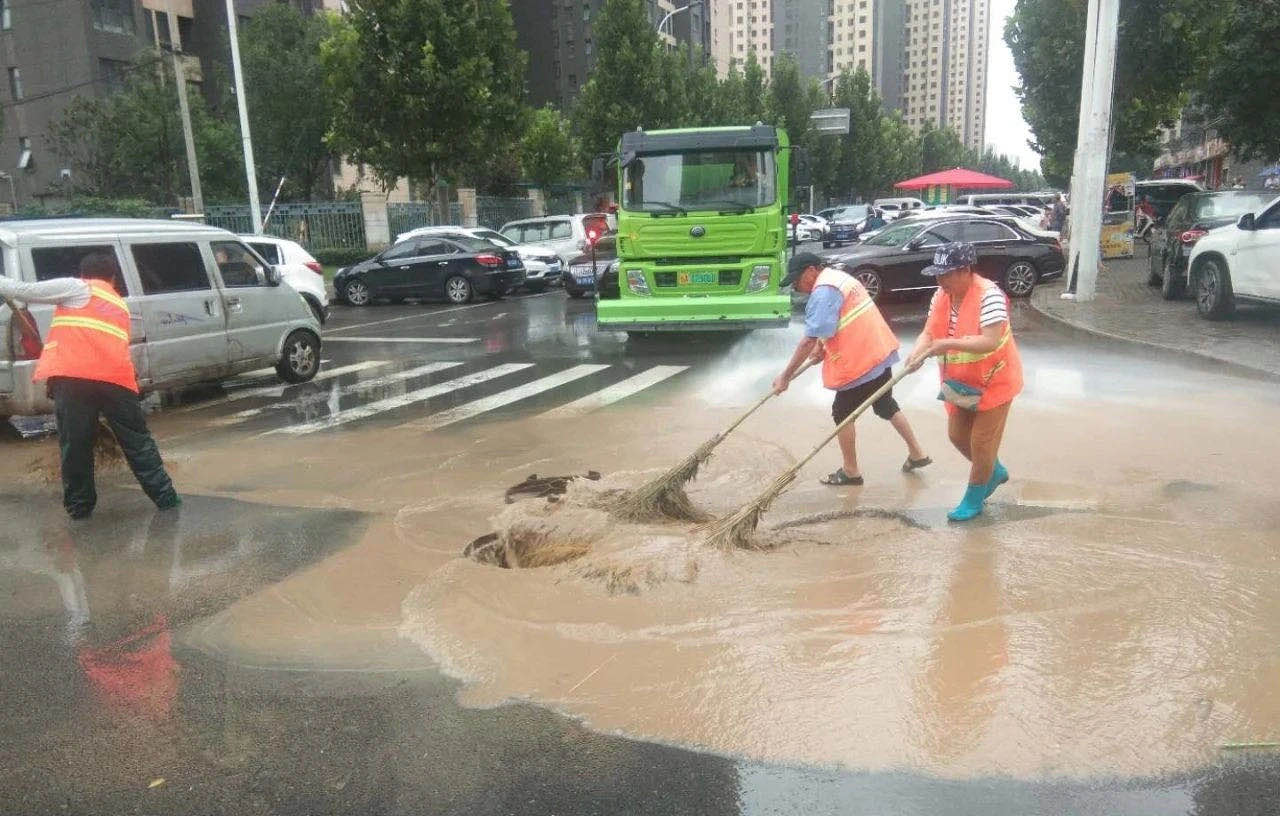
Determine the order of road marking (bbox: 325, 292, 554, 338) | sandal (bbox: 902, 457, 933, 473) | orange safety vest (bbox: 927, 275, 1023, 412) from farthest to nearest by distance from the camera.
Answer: road marking (bbox: 325, 292, 554, 338) < sandal (bbox: 902, 457, 933, 473) < orange safety vest (bbox: 927, 275, 1023, 412)

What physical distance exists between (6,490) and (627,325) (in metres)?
6.62

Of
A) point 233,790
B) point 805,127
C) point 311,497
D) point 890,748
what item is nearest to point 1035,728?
point 890,748

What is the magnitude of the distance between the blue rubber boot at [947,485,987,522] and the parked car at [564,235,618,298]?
12.9m

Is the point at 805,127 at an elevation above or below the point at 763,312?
above

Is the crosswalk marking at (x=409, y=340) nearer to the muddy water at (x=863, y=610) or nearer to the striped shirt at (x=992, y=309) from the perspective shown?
the muddy water at (x=863, y=610)

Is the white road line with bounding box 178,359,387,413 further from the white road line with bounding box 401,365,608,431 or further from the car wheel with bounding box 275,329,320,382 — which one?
the white road line with bounding box 401,365,608,431

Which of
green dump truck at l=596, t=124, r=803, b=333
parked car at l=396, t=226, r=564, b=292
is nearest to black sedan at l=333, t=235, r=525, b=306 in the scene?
parked car at l=396, t=226, r=564, b=292

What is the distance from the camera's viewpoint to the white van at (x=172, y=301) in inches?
315

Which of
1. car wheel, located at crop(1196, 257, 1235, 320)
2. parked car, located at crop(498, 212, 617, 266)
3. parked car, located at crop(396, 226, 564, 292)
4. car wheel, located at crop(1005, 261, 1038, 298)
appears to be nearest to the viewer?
car wheel, located at crop(1196, 257, 1235, 320)

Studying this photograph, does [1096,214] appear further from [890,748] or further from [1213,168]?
[1213,168]

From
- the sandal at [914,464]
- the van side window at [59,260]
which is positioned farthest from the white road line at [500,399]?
the sandal at [914,464]

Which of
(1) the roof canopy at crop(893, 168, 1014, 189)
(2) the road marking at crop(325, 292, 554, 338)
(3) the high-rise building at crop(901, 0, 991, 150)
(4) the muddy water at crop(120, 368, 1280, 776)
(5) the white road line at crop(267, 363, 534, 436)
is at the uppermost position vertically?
(3) the high-rise building at crop(901, 0, 991, 150)

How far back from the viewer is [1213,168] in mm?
61844

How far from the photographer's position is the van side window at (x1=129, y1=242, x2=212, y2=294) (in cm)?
896
